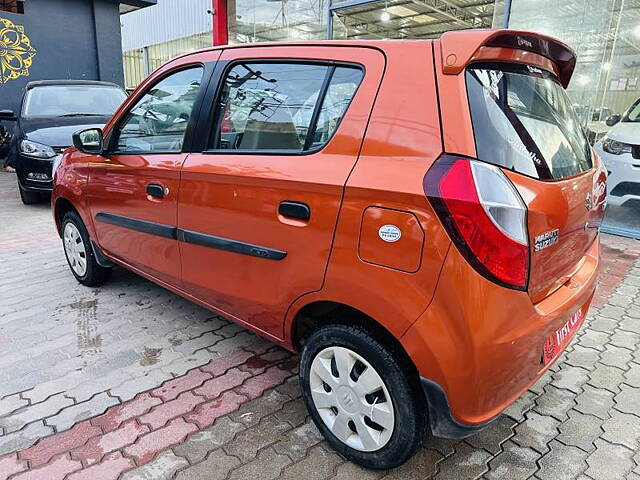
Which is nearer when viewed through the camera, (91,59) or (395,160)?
(395,160)

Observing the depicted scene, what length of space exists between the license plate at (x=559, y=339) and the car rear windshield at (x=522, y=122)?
615 mm

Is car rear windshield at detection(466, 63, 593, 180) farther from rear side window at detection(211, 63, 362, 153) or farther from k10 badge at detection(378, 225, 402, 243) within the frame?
rear side window at detection(211, 63, 362, 153)

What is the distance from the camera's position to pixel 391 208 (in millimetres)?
1598

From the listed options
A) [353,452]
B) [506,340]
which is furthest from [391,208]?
[353,452]

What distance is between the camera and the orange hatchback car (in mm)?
1518

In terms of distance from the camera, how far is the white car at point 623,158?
217 inches

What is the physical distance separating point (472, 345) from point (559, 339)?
623mm

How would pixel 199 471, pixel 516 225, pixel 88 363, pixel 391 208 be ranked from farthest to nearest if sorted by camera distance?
pixel 88 363 → pixel 199 471 → pixel 391 208 → pixel 516 225

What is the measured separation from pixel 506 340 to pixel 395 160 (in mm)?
715

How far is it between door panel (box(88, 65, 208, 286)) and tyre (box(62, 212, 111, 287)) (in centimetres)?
46

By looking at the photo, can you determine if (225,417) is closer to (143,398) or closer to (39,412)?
(143,398)

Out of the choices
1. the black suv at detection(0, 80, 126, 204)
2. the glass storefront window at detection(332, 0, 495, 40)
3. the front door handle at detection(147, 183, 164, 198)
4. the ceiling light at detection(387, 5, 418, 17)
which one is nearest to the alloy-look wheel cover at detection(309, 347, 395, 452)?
the front door handle at detection(147, 183, 164, 198)

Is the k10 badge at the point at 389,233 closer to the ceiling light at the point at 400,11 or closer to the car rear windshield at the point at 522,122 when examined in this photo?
the car rear windshield at the point at 522,122

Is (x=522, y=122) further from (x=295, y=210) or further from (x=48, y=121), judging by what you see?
(x=48, y=121)
